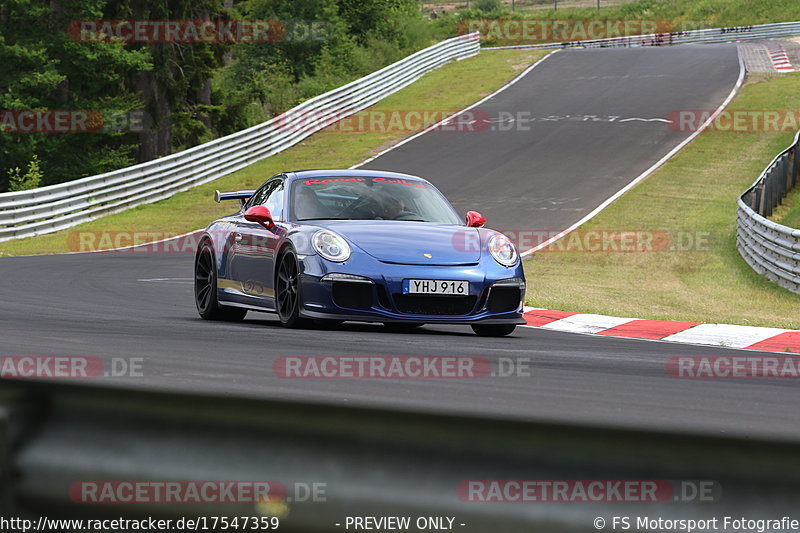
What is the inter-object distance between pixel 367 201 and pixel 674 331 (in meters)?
2.99

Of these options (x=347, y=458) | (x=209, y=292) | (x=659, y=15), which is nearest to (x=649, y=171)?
(x=209, y=292)

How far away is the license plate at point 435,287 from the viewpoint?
7.97 m

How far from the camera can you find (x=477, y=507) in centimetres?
232

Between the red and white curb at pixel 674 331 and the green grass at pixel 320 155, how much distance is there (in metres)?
13.9

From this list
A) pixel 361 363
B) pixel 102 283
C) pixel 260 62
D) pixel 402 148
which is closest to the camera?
pixel 361 363

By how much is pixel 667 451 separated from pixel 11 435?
1595mm

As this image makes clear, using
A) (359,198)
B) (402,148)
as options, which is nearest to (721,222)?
(402,148)

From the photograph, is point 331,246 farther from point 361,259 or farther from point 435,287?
point 435,287

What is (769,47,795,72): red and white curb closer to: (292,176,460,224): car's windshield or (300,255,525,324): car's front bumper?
(292,176,460,224): car's windshield

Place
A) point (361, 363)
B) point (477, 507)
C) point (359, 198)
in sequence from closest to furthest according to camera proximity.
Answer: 1. point (477, 507)
2. point (361, 363)
3. point (359, 198)

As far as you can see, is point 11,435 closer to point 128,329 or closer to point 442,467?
point 442,467

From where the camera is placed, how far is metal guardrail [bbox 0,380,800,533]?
2145 mm

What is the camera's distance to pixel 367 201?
30.5ft

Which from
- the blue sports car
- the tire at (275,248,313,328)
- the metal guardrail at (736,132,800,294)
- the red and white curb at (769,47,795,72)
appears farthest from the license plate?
the red and white curb at (769,47,795,72)
